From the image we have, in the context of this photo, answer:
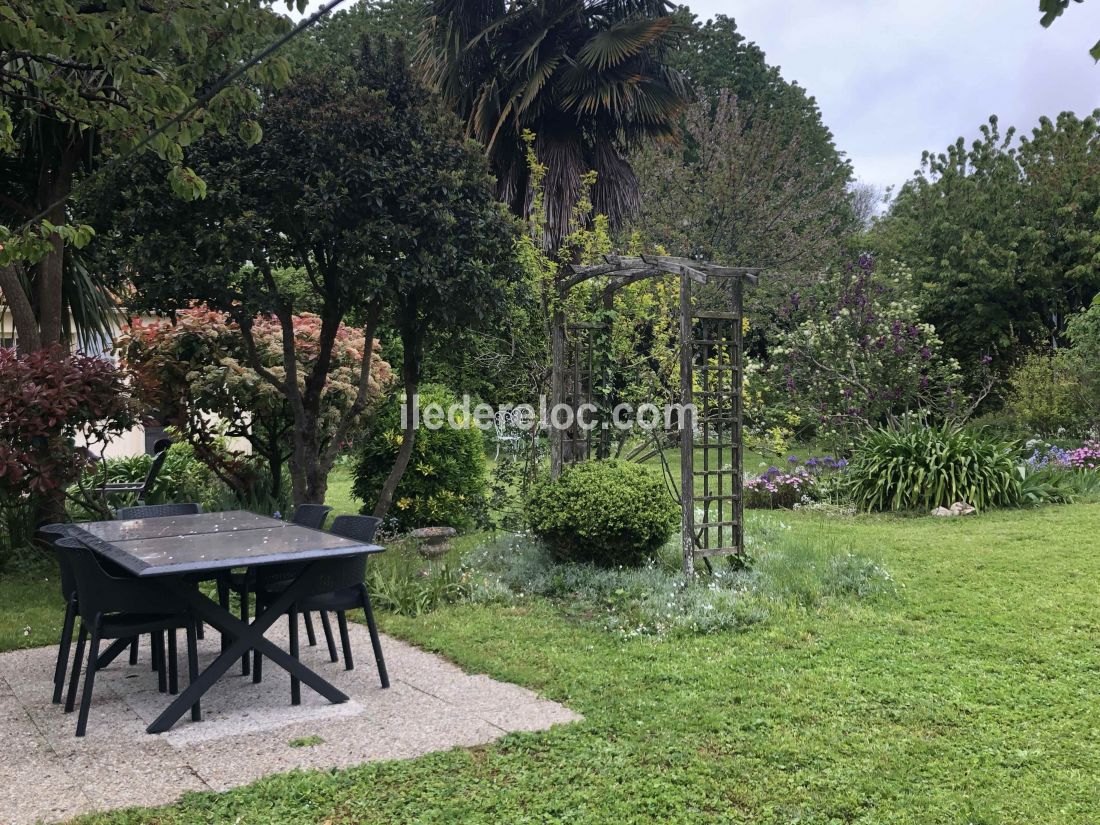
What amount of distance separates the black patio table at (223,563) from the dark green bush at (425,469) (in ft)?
14.2

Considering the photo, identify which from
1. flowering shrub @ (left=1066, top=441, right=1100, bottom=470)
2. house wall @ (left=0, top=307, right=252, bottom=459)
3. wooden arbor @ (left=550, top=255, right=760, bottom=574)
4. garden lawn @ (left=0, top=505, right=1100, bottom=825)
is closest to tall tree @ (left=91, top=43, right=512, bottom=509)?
wooden arbor @ (left=550, top=255, right=760, bottom=574)

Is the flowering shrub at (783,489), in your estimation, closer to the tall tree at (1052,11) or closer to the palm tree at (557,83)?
the palm tree at (557,83)


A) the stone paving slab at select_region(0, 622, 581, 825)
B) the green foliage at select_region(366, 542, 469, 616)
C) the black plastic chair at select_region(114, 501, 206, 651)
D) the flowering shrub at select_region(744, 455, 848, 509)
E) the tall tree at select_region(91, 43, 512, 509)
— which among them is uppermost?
the tall tree at select_region(91, 43, 512, 509)

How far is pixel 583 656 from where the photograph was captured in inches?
199

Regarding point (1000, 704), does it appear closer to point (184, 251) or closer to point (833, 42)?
point (833, 42)

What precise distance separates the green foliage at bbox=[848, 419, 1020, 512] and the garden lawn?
344 centimetres

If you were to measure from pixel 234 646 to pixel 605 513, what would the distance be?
3.05 meters

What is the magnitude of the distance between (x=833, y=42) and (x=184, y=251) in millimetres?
4565

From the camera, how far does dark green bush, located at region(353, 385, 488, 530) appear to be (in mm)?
9367

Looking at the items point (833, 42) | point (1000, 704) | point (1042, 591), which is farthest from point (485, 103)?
point (1000, 704)

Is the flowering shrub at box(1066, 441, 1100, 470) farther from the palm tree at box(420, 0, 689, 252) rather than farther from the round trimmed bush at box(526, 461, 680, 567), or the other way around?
the palm tree at box(420, 0, 689, 252)

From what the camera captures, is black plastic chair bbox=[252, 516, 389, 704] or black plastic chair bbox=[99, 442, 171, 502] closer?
black plastic chair bbox=[252, 516, 389, 704]

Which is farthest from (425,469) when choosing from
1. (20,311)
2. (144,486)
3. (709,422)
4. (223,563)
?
(223,563)

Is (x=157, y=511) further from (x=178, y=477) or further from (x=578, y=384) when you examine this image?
(x=178, y=477)
